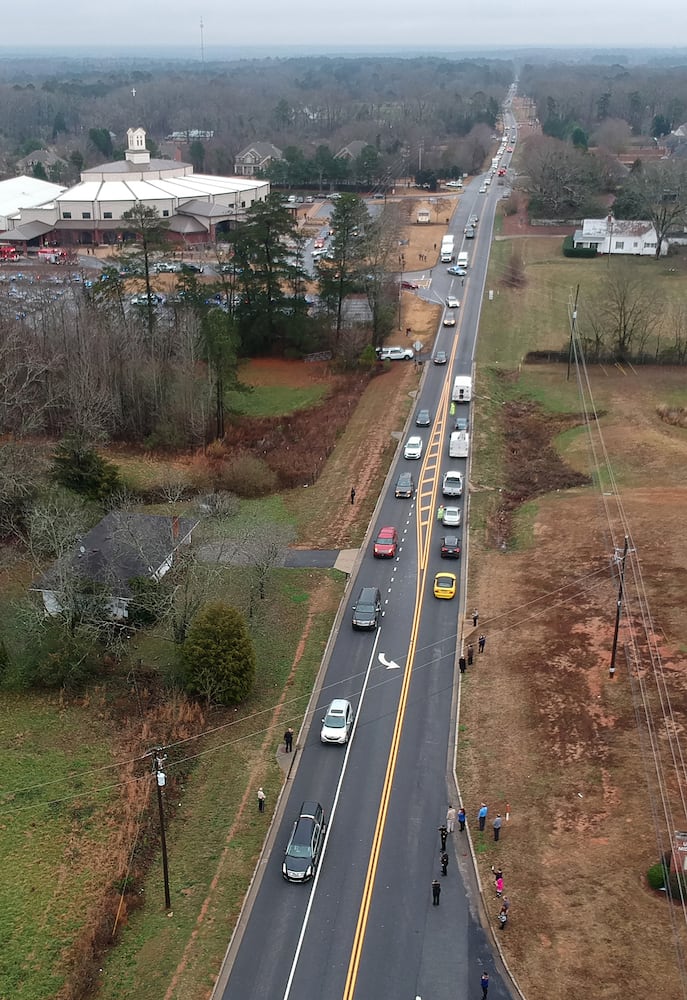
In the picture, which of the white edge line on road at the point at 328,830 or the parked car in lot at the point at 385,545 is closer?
the white edge line on road at the point at 328,830

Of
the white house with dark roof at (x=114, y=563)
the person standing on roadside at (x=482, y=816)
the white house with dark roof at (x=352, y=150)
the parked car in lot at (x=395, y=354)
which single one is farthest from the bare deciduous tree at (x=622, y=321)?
the white house with dark roof at (x=352, y=150)

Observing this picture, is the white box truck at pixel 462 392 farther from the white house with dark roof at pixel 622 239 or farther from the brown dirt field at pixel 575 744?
the white house with dark roof at pixel 622 239

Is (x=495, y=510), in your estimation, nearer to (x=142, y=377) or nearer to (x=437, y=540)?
(x=437, y=540)

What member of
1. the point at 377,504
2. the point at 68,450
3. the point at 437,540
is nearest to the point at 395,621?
the point at 437,540

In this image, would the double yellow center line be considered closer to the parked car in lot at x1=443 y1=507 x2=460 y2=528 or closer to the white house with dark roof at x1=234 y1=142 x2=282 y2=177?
the parked car in lot at x1=443 y1=507 x2=460 y2=528

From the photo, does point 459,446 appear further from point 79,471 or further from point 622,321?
point 622,321

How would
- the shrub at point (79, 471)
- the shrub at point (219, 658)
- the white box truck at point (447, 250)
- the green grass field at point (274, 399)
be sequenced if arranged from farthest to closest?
the white box truck at point (447, 250), the green grass field at point (274, 399), the shrub at point (79, 471), the shrub at point (219, 658)
